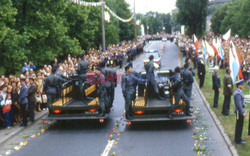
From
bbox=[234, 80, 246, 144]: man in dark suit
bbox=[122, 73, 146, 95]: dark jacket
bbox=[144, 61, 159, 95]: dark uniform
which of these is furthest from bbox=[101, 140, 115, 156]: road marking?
bbox=[234, 80, 246, 144]: man in dark suit

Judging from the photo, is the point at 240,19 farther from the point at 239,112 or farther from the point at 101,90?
the point at 239,112

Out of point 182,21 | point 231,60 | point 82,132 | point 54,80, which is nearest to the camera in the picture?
point 82,132

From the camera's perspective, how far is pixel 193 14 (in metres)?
63.7

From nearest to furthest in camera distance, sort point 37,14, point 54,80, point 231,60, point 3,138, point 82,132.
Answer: point 3,138
point 82,132
point 54,80
point 231,60
point 37,14

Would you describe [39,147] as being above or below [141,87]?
below

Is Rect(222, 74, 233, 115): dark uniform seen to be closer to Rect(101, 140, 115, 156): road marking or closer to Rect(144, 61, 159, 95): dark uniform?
Rect(144, 61, 159, 95): dark uniform

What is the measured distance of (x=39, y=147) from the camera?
10242 mm

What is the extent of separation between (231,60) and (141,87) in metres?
3.86

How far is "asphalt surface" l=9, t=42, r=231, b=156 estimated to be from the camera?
959 centimetres

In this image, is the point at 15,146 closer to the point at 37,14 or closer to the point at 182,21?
the point at 37,14

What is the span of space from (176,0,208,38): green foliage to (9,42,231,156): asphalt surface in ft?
171

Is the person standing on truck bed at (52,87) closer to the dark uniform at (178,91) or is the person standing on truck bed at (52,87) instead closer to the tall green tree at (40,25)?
the dark uniform at (178,91)

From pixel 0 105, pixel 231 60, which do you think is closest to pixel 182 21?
pixel 231 60

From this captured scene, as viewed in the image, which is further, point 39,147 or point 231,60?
point 231,60
